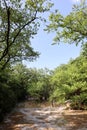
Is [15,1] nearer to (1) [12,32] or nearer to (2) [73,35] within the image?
(1) [12,32]

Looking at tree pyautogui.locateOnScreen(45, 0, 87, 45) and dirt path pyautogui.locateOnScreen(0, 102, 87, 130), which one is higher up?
tree pyautogui.locateOnScreen(45, 0, 87, 45)

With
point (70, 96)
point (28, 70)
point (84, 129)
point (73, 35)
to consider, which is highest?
point (28, 70)

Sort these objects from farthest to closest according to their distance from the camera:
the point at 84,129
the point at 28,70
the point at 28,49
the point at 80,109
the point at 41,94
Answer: the point at 28,70
the point at 41,94
the point at 80,109
the point at 28,49
the point at 84,129

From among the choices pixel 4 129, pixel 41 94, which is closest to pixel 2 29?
pixel 4 129

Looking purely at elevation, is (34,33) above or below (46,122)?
above

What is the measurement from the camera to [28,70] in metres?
80.0

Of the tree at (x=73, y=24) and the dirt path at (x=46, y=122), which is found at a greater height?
the tree at (x=73, y=24)

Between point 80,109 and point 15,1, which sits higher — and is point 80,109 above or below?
below

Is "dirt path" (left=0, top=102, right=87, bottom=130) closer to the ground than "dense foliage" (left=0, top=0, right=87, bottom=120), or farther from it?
closer to the ground

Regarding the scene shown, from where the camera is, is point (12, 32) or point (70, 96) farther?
point (70, 96)

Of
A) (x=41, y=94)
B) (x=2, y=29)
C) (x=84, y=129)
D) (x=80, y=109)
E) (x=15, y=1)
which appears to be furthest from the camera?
(x=41, y=94)

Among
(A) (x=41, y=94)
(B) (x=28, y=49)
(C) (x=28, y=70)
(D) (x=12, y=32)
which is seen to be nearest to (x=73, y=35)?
(D) (x=12, y=32)

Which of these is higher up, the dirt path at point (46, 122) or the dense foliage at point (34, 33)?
the dense foliage at point (34, 33)

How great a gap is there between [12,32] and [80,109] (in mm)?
15520
